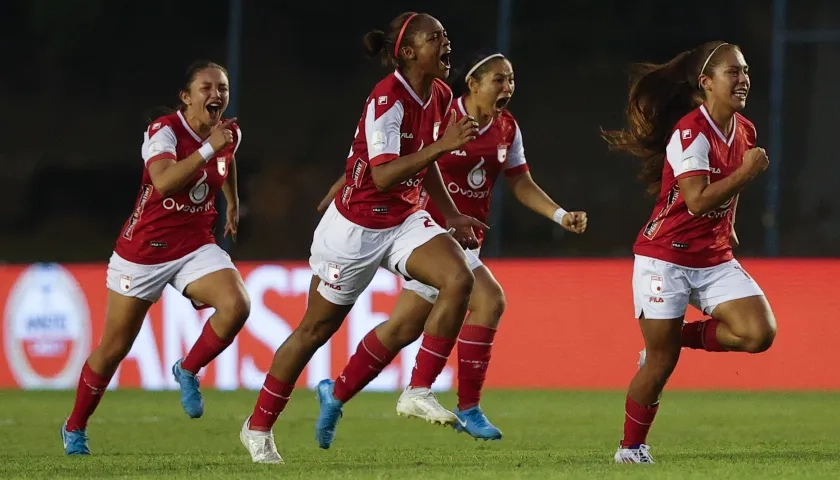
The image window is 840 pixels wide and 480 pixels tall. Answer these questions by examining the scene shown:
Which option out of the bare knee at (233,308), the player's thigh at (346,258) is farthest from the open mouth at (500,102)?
the bare knee at (233,308)

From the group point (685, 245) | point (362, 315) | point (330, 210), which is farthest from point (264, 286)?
point (685, 245)

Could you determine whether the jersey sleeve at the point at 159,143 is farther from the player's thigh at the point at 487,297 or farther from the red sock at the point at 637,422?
the red sock at the point at 637,422

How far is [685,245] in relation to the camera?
23.1 feet

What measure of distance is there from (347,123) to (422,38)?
1024 cm

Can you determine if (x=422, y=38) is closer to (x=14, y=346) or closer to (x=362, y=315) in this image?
(x=362, y=315)

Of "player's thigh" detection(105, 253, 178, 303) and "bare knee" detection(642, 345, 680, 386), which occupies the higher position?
"player's thigh" detection(105, 253, 178, 303)

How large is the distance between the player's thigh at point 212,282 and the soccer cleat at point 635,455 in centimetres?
224

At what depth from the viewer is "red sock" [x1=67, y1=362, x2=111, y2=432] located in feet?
26.3

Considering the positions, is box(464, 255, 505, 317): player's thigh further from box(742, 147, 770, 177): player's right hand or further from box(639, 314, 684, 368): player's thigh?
box(742, 147, 770, 177): player's right hand

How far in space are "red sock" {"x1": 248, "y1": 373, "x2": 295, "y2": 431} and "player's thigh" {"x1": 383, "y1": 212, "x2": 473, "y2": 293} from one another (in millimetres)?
742

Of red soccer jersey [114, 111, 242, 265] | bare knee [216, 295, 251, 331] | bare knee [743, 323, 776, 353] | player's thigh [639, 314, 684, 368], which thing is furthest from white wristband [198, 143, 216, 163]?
bare knee [743, 323, 776, 353]

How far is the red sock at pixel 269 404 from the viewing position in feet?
23.7

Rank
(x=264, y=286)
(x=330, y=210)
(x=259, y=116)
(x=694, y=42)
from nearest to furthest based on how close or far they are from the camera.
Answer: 1. (x=330, y=210)
2. (x=264, y=286)
3. (x=694, y=42)
4. (x=259, y=116)

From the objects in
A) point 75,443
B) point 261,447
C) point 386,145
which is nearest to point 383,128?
point 386,145
